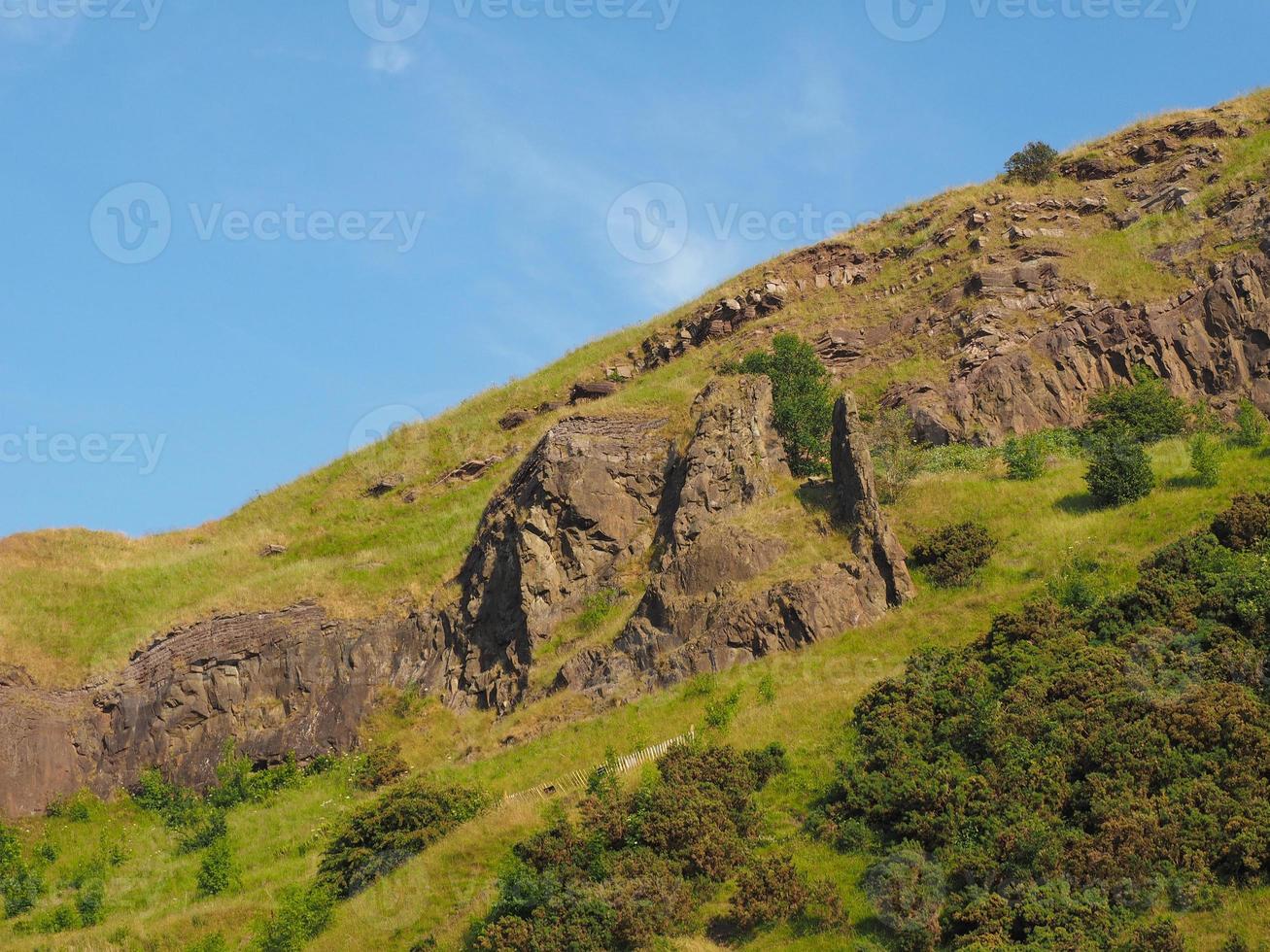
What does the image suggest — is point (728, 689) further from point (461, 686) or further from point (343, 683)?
point (343, 683)

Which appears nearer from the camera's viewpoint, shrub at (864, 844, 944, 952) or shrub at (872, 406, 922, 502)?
shrub at (864, 844, 944, 952)

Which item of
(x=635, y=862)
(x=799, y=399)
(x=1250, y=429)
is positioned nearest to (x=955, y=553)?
(x=799, y=399)

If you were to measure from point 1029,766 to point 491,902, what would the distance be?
1092 cm

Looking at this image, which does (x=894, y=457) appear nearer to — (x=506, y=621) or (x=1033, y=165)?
(x=506, y=621)

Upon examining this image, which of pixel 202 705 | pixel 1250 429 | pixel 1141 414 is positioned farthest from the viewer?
pixel 1141 414

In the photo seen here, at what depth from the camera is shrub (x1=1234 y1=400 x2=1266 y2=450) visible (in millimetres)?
40500

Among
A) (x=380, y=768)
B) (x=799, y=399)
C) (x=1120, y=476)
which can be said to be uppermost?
(x=799, y=399)

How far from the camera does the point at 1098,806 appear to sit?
22828 millimetres

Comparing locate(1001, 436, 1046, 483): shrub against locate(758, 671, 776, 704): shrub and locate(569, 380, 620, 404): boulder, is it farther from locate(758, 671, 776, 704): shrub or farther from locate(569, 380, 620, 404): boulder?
locate(569, 380, 620, 404): boulder

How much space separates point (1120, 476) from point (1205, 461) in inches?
94.1

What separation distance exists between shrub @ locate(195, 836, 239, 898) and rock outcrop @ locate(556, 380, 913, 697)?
965 cm

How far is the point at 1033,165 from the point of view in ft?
209

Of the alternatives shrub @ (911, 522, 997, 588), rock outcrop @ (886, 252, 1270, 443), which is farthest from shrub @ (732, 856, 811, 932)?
rock outcrop @ (886, 252, 1270, 443)

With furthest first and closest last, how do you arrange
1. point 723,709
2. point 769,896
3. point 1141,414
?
point 1141,414 < point 723,709 < point 769,896
